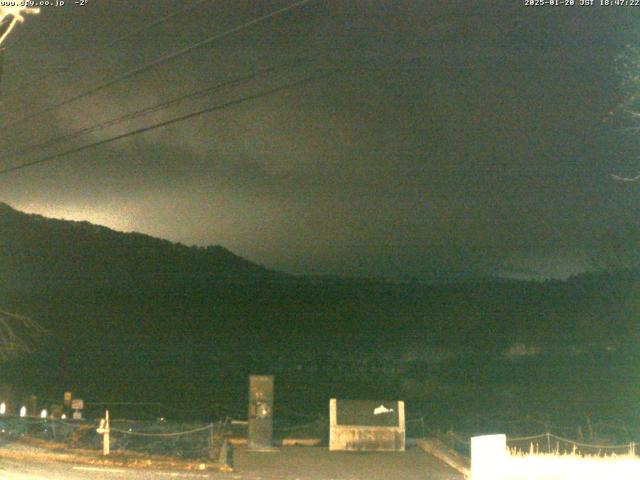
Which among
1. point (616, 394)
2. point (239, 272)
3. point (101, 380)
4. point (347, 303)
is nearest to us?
point (616, 394)

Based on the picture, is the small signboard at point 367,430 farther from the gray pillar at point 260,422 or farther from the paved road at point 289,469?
the gray pillar at point 260,422

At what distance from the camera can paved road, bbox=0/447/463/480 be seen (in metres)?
16.9

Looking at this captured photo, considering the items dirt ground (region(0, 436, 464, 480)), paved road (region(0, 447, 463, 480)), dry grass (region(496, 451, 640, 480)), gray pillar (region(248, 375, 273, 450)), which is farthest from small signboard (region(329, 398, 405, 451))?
dry grass (region(496, 451, 640, 480))

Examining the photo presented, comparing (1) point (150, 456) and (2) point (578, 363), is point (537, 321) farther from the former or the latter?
(1) point (150, 456)

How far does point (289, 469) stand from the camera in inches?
747

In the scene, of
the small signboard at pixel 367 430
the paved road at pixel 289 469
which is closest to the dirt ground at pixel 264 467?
the paved road at pixel 289 469

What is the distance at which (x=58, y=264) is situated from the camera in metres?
131

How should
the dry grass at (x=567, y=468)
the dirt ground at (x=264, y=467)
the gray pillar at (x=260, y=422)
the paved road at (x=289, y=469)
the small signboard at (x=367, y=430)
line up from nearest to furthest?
the dry grass at (x=567, y=468) < the paved road at (x=289, y=469) < the dirt ground at (x=264, y=467) < the gray pillar at (x=260, y=422) < the small signboard at (x=367, y=430)

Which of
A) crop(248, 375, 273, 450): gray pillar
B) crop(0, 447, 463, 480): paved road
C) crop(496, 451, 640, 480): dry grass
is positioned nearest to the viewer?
crop(496, 451, 640, 480): dry grass

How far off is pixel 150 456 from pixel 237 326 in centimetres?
10929

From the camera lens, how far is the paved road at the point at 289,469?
16891 mm

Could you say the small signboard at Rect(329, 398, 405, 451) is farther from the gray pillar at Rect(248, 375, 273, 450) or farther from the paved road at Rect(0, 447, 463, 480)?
the gray pillar at Rect(248, 375, 273, 450)

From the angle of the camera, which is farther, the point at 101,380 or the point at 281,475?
the point at 101,380

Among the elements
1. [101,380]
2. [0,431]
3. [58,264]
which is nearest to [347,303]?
[58,264]
